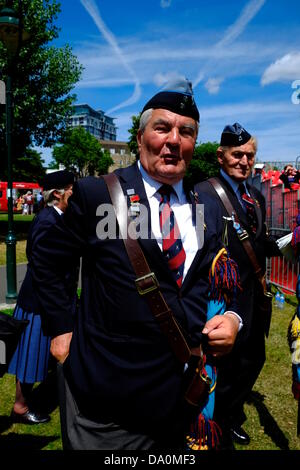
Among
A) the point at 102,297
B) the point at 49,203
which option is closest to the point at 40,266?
the point at 102,297

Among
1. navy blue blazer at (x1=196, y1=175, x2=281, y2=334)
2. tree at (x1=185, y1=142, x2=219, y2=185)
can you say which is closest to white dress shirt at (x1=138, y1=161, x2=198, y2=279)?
navy blue blazer at (x1=196, y1=175, x2=281, y2=334)

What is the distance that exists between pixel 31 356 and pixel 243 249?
2.12 meters

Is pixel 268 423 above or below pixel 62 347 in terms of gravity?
below

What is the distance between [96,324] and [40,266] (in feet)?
1.28

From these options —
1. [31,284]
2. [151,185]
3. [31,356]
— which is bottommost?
[31,356]

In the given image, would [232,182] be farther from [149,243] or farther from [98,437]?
[98,437]

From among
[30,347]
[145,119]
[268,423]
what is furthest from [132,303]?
[268,423]

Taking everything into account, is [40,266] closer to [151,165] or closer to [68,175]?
[151,165]

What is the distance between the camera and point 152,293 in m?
1.64

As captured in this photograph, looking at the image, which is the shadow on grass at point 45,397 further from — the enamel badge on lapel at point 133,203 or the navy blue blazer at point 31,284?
the enamel badge on lapel at point 133,203

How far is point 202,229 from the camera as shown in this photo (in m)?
1.91

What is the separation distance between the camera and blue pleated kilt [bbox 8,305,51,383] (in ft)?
12.0

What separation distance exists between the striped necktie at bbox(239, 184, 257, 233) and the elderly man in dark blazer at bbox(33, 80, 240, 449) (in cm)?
138

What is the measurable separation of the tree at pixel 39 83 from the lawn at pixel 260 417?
15801mm
